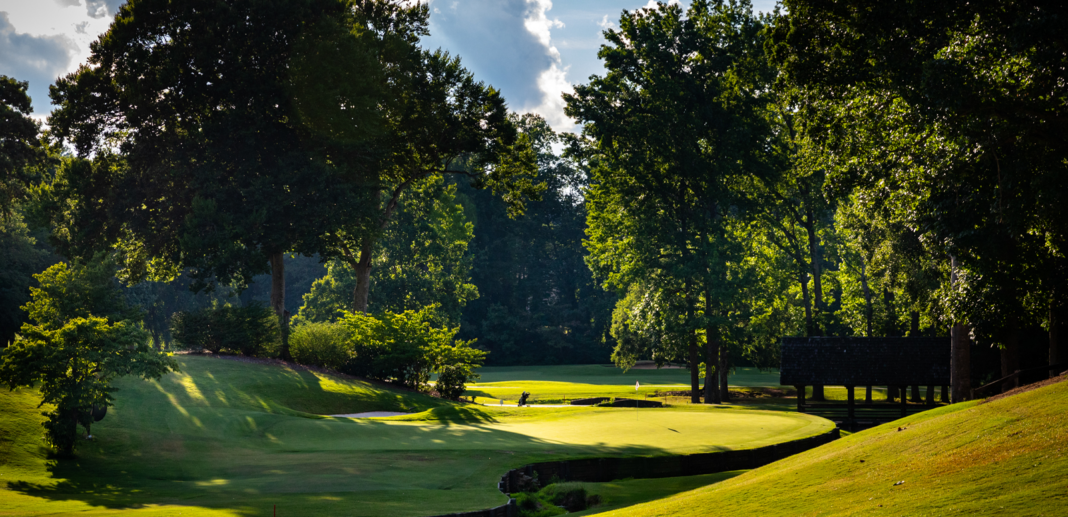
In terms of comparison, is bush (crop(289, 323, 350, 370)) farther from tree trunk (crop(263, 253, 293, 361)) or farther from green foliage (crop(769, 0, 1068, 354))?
green foliage (crop(769, 0, 1068, 354))

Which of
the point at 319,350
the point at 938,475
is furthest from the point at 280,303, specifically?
the point at 938,475

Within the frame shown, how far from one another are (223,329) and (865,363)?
26194 mm

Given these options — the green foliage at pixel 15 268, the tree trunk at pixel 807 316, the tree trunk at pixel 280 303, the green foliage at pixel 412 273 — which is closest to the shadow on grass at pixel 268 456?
the tree trunk at pixel 280 303

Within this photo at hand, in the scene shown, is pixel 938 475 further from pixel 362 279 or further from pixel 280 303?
pixel 362 279

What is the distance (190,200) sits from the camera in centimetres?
3089

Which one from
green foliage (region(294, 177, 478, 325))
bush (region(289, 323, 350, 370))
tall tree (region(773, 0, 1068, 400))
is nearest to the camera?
tall tree (region(773, 0, 1068, 400))

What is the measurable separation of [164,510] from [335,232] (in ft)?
76.2

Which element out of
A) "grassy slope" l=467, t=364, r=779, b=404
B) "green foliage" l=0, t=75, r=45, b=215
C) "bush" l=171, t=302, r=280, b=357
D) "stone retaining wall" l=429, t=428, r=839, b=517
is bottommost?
"grassy slope" l=467, t=364, r=779, b=404

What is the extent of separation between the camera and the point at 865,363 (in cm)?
2966

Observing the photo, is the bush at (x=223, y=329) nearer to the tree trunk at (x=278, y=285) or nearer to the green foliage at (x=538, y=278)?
the tree trunk at (x=278, y=285)

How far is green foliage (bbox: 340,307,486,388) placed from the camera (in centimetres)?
3100

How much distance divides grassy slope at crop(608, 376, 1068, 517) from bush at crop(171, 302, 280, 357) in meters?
23.9

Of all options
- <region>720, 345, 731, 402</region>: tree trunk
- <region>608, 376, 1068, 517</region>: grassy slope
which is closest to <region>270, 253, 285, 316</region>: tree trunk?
<region>720, 345, 731, 402</region>: tree trunk

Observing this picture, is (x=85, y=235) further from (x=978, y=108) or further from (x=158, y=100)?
(x=978, y=108)
